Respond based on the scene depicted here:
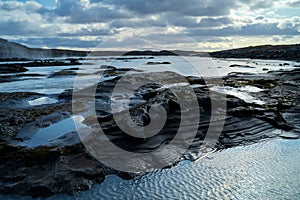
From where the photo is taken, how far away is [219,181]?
977 cm

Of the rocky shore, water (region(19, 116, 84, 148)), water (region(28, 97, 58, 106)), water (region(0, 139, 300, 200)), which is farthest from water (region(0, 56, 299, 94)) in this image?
water (region(0, 139, 300, 200))

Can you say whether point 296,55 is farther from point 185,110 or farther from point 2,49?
point 2,49

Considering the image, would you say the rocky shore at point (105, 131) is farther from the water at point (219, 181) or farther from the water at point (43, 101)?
the water at point (43, 101)

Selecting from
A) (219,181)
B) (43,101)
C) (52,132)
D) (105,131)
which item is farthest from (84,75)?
(219,181)

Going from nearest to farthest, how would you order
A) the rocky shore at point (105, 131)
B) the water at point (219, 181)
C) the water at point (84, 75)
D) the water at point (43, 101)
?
the water at point (219, 181) → the rocky shore at point (105, 131) → the water at point (43, 101) → the water at point (84, 75)

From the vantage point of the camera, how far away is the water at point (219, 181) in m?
8.89

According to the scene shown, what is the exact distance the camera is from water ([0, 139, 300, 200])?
8.89 meters

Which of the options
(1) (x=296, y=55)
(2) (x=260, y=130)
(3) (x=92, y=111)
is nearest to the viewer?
(2) (x=260, y=130)

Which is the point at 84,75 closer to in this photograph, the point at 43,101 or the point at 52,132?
the point at 43,101

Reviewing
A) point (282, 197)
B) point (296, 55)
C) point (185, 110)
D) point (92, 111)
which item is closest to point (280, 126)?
point (185, 110)

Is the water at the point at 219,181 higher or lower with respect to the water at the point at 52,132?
lower

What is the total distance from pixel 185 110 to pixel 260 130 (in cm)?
410

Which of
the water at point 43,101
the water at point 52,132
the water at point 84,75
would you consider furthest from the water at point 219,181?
the water at point 84,75

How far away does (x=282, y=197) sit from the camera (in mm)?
8711
